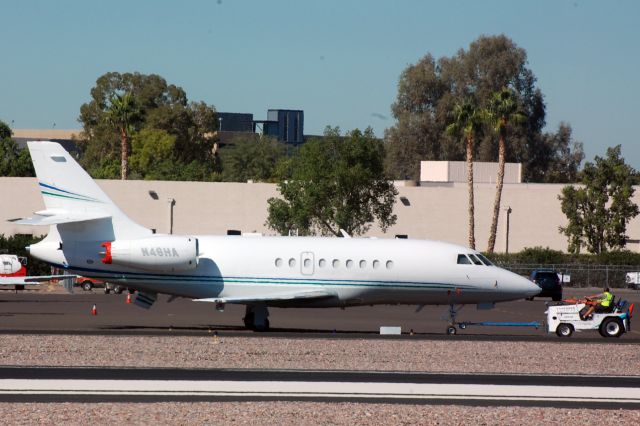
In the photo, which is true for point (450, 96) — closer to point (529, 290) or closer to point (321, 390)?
point (529, 290)

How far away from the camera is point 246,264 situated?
35.5 meters

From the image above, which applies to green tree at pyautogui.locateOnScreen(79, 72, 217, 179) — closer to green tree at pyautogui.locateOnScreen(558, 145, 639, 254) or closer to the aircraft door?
green tree at pyautogui.locateOnScreen(558, 145, 639, 254)

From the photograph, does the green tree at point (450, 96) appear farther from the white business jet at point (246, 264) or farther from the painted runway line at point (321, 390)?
the painted runway line at point (321, 390)

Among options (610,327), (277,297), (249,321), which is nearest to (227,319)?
(249,321)

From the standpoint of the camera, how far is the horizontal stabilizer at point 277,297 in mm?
34844

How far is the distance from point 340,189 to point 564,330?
1809 inches

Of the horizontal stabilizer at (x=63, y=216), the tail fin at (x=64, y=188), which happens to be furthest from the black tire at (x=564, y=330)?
the horizontal stabilizer at (x=63, y=216)

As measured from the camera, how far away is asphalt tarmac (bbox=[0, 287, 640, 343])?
3531 centimetres

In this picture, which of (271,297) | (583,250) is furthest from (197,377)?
(583,250)

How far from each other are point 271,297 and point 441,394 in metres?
14.0

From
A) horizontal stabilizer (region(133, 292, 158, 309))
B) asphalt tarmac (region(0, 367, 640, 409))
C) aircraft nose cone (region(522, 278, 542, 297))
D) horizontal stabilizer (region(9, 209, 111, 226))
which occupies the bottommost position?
asphalt tarmac (region(0, 367, 640, 409))

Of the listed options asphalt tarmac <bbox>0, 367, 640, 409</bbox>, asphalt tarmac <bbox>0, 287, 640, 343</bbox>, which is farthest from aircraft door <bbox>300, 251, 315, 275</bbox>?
asphalt tarmac <bbox>0, 367, 640, 409</bbox>

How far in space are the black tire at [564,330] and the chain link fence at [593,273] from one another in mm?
41511

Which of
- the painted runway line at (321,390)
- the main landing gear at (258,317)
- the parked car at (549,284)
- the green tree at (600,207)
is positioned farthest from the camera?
the green tree at (600,207)
